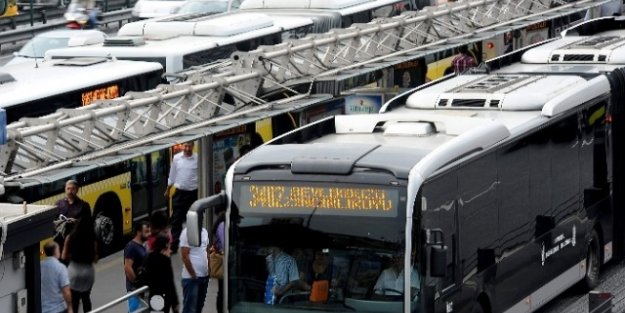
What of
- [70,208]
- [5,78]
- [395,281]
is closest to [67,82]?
[5,78]

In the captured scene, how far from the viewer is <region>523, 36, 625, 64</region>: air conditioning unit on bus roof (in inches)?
829

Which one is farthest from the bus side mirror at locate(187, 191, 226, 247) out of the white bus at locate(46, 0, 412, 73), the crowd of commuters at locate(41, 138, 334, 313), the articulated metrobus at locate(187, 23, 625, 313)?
the white bus at locate(46, 0, 412, 73)

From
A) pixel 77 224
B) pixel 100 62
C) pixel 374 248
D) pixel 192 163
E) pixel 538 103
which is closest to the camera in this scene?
pixel 374 248

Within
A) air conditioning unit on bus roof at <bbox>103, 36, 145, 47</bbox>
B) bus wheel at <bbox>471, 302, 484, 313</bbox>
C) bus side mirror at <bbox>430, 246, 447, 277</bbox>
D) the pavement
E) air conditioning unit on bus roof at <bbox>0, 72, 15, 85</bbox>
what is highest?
bus side mirror at <bbox>430, 246, 447, 277</bbox>

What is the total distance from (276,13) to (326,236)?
57.2ft

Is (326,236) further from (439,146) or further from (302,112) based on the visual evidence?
(302,112)

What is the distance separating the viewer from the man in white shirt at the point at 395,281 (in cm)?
1419

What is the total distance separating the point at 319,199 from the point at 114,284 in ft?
20.4

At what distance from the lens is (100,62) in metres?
24.2

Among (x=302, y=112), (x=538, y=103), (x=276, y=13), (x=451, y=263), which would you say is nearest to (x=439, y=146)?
(x=451, y=263)

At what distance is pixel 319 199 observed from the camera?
1445 cm

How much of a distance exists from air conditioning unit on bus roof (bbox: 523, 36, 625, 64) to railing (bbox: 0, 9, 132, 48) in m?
24.4

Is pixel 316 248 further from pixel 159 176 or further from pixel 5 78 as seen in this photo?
pixel 5 78

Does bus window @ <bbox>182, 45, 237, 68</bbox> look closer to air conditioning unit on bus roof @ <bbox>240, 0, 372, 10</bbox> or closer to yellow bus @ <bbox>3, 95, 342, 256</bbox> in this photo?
yellow bus @ <bbox>3, 95, 342, 256</bbox>
